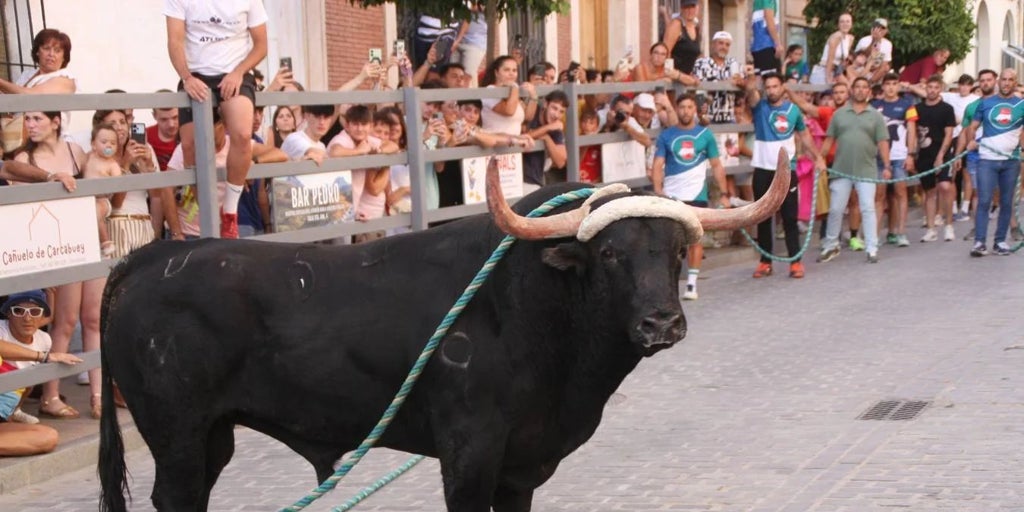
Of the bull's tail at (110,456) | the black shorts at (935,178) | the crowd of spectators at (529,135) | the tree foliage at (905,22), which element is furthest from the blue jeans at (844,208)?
the bull's tail at (110,456)

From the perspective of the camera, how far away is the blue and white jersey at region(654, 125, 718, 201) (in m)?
13.5

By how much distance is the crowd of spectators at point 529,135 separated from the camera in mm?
8539

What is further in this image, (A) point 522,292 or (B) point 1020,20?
(B) point 1020,20

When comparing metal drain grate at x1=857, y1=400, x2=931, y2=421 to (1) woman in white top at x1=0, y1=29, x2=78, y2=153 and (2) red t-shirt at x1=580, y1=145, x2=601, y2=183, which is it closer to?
(1) woman in white top at x1=0, y1=29, x2=78, y2=153

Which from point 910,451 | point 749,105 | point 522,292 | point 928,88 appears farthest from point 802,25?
point 522,292

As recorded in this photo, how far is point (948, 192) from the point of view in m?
17.5

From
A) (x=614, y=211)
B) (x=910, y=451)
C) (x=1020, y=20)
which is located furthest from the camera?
(x=1020, y=20)

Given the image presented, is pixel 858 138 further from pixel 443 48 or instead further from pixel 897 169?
pixel 443 48

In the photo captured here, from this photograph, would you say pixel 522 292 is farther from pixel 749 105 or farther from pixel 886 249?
pixel 886 249

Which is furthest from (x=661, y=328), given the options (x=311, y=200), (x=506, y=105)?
(x=506, y=105)

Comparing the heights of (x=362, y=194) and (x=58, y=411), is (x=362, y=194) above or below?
above

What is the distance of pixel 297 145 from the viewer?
33.2 ft

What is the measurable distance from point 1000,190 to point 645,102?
179 inches

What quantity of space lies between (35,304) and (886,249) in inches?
453
